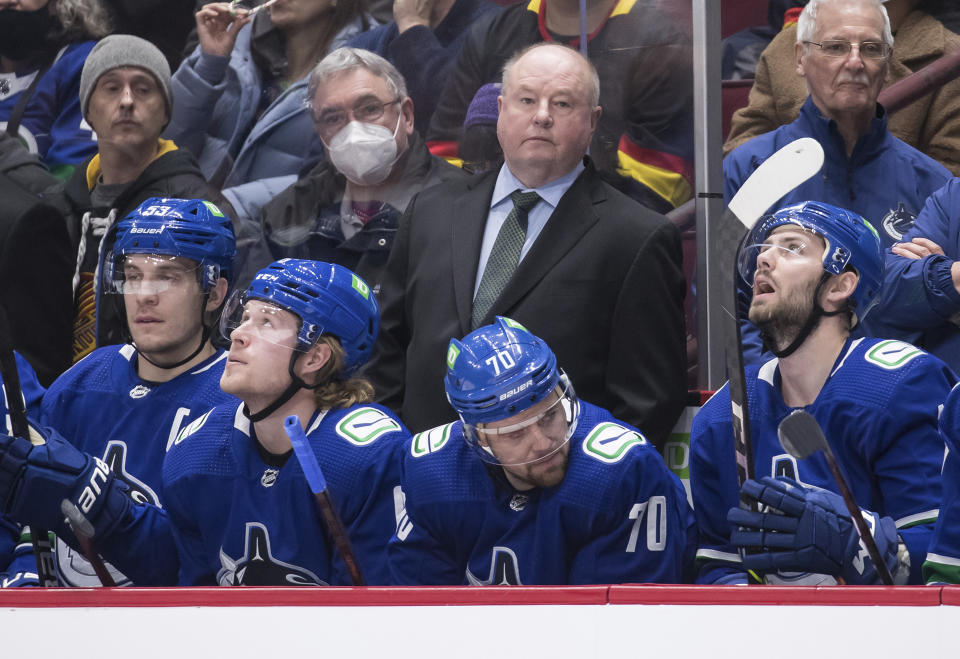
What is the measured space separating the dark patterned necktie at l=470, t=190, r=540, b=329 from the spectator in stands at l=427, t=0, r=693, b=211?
0.35m

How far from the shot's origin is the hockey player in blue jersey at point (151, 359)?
11.4 feet

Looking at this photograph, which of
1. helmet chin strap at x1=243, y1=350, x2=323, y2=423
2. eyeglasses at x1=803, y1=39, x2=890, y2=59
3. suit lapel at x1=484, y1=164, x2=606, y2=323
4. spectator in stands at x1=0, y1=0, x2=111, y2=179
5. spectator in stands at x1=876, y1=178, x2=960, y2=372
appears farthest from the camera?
spectator in stands at x1=0, y1=0, x2=111, y2=179

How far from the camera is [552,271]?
11.1 ft

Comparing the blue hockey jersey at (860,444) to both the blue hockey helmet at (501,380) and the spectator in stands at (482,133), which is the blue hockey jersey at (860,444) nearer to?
the blue hockey helmet at (501,380)

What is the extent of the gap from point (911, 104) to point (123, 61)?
230cm

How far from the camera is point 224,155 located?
4.21 metres

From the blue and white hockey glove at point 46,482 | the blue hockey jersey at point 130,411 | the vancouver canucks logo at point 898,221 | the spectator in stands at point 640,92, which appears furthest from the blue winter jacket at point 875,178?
the blue and white hockey glove at point 46,482

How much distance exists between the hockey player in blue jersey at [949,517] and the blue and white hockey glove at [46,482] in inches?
65.9

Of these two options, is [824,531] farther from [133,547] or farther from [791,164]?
[133,547]

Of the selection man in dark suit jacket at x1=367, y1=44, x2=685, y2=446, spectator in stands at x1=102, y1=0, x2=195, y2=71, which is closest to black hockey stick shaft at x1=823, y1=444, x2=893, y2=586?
man in dark suit jacket at x1=367, y1=44, x2=685, y2=446

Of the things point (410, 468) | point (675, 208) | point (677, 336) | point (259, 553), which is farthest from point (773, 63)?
point (259, 553)

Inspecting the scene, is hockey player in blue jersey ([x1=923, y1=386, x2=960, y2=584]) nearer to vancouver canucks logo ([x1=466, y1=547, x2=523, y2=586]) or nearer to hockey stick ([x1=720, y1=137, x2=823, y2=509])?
hockey stick ([x1=720, y1=137, x2=823, y2=509])

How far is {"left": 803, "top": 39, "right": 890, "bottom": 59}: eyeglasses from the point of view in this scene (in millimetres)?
3602

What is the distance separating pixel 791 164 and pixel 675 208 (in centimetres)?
85
